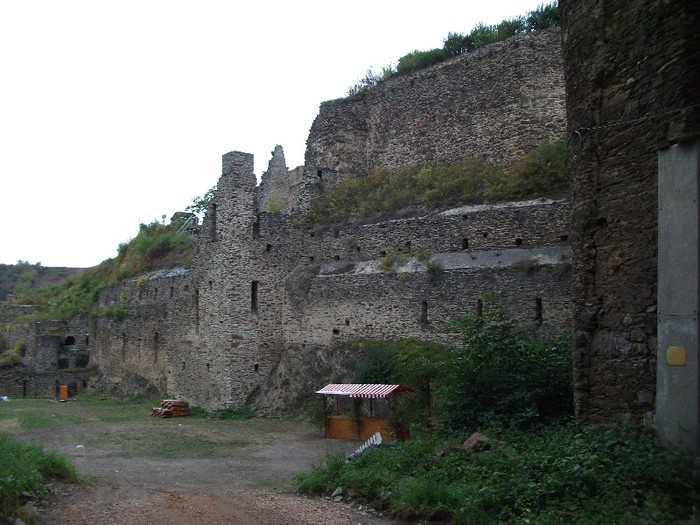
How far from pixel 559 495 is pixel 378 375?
1210cm

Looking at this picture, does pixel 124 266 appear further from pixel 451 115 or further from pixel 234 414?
pixel 451 115

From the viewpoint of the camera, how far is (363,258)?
24891 mm

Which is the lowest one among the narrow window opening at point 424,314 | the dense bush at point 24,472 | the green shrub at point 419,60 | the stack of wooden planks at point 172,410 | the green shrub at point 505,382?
the stack of wooden planks at point 172,410

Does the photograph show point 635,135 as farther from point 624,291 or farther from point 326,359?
point 326,359

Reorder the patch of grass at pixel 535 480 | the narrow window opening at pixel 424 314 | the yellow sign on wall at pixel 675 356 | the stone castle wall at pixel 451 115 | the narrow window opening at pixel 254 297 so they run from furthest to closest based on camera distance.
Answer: the stone castle wall at pixel 451 115, the narrow window opening at pixel 254 297, the narrow window opening at pixel 424 314, the yellow sign on wall at pixel 675 356, the patch of grass at pixel 535 480

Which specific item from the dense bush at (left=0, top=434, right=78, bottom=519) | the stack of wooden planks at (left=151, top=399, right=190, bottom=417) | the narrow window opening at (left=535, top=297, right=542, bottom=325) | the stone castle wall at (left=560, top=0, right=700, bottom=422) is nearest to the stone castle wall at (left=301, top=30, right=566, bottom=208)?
the narrow window opening at (left=535, top=297, right=542, bottom=325)

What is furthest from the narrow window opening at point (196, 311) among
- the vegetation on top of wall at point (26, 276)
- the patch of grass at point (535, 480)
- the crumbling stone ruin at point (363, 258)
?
the vegetation on top of wall at point (26, 276)

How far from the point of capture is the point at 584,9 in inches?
401

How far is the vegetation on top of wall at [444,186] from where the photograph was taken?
2295cm

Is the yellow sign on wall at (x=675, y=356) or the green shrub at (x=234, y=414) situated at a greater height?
the yellow sign on wall at (x=675, y=356)

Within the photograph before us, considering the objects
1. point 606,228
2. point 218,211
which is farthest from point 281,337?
point 606,228

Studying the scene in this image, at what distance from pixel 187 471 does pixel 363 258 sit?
1162 cm

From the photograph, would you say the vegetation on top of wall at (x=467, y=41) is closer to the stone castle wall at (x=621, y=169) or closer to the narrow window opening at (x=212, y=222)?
the narrow window opening at (x=212, y=222)

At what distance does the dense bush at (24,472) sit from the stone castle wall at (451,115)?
17.6 metres
